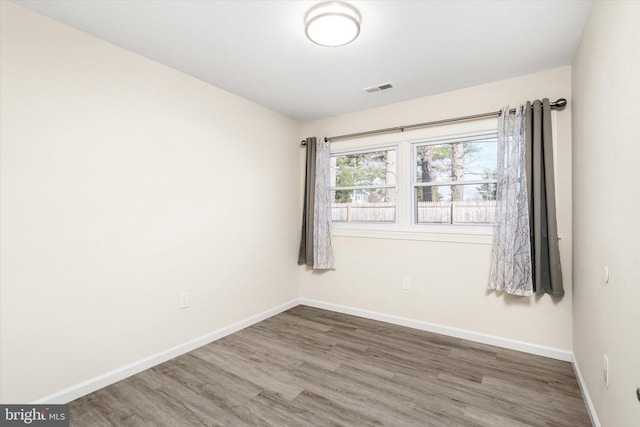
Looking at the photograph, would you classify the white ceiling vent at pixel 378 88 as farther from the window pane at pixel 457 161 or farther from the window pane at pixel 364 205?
the window pane at pixel 364 205

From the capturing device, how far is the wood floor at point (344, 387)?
1.83m

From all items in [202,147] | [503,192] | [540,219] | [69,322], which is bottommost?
[69,322]

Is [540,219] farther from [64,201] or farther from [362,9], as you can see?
[64,201]

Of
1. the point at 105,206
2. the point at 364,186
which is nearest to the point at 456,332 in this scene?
the point at 364,186

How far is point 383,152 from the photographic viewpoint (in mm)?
3574

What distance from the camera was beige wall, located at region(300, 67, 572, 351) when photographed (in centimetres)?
252

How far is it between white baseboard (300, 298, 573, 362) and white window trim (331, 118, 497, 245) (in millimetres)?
890

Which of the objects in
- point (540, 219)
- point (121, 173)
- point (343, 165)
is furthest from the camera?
point (343, 165)

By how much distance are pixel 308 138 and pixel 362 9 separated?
216 centimetres

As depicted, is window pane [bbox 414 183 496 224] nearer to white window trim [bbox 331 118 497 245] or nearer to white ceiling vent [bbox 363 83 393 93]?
white window trim [bbox 331 118 497 245]

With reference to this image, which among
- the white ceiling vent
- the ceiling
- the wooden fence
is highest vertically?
the white ceiling vent

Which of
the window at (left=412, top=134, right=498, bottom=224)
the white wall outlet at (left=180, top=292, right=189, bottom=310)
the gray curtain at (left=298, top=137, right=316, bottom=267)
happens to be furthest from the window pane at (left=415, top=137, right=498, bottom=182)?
the white wall outlet at (left=180, top=292, right=189, bottom=310)

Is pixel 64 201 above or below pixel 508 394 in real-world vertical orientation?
above

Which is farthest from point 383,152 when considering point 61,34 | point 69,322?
point 69,322
